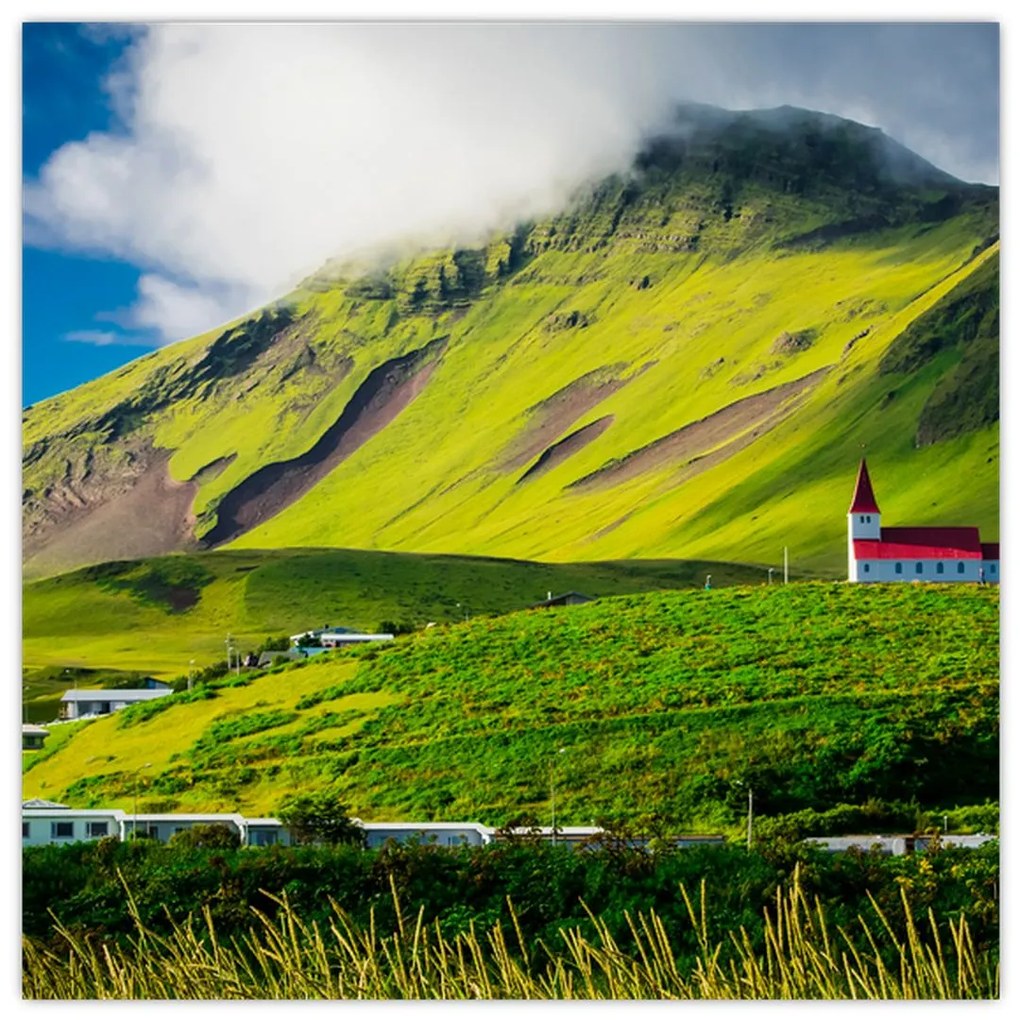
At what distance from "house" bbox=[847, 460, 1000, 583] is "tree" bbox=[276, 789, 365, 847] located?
25867 millimetres

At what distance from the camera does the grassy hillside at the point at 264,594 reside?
291 ft

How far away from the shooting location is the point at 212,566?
106 m

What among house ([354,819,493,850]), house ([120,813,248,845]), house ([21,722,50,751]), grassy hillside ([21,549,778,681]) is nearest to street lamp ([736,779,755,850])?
house ([354,819,493,850])

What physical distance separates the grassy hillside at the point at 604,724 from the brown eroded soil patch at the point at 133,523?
102 meters

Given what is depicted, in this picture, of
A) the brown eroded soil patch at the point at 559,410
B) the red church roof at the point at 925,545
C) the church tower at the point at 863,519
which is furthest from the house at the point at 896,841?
the brown eroded soil patch at the point at 559,410

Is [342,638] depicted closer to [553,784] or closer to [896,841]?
[553,784]

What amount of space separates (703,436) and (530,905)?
126 m

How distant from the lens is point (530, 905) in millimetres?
16422

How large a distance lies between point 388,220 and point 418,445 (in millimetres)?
74433

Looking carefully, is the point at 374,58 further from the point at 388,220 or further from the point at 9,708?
the point at 388,220

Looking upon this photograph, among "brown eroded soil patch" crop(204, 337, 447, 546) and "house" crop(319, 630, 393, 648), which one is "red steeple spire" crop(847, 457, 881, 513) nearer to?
"house" crop(319, 630, 393, 648)

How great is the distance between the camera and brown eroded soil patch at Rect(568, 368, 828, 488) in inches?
5394

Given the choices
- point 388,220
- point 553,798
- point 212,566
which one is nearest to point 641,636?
point 553,798

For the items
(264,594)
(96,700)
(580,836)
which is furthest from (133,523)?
(580,836)
